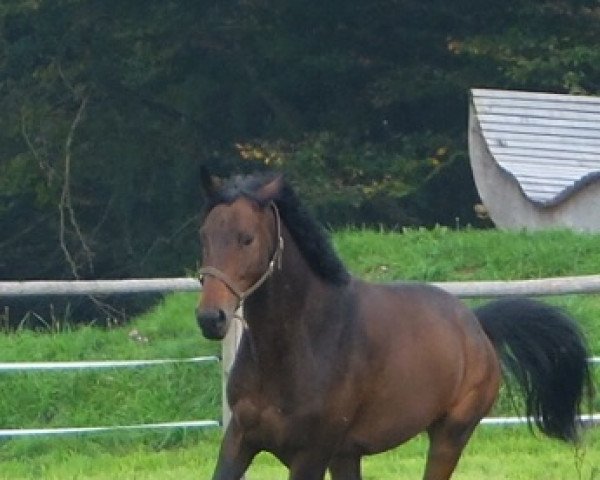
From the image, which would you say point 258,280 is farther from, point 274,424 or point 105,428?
point 105,428

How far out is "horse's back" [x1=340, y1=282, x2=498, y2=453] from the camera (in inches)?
234

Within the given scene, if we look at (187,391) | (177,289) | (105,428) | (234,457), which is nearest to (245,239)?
(234,457)

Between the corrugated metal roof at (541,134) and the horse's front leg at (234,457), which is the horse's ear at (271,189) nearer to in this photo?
the horse's front leg at (234,457)

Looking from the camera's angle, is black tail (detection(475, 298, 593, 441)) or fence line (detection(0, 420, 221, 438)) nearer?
black tail (detection(475, 298, 593, 441))

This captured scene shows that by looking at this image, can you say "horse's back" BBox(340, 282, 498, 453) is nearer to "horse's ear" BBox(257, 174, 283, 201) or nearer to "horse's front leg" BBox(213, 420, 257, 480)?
"horse's front leg" BBox(213, 420, 257, 480)

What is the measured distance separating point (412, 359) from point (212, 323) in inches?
50.8

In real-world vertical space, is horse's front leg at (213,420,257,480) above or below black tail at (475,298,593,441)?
above

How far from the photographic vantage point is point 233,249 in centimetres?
530

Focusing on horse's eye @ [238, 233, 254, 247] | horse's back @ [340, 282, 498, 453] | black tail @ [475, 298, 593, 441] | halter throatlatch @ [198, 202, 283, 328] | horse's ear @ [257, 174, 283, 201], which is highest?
horse's ear @ [257, 174, 283, 201]

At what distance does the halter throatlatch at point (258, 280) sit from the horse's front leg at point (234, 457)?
0.40m

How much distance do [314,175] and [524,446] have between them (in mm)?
12275

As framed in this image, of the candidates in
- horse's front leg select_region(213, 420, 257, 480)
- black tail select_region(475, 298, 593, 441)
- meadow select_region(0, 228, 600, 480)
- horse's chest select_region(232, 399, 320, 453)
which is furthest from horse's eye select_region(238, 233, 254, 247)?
meadow select_region(0, 228, 600, 480)

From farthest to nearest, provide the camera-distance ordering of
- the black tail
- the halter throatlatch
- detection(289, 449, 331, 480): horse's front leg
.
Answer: the black tail < detection(289, 449, 331, 480): horse's front leg < the halter throatlatch

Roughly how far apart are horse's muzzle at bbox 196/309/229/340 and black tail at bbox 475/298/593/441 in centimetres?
213
